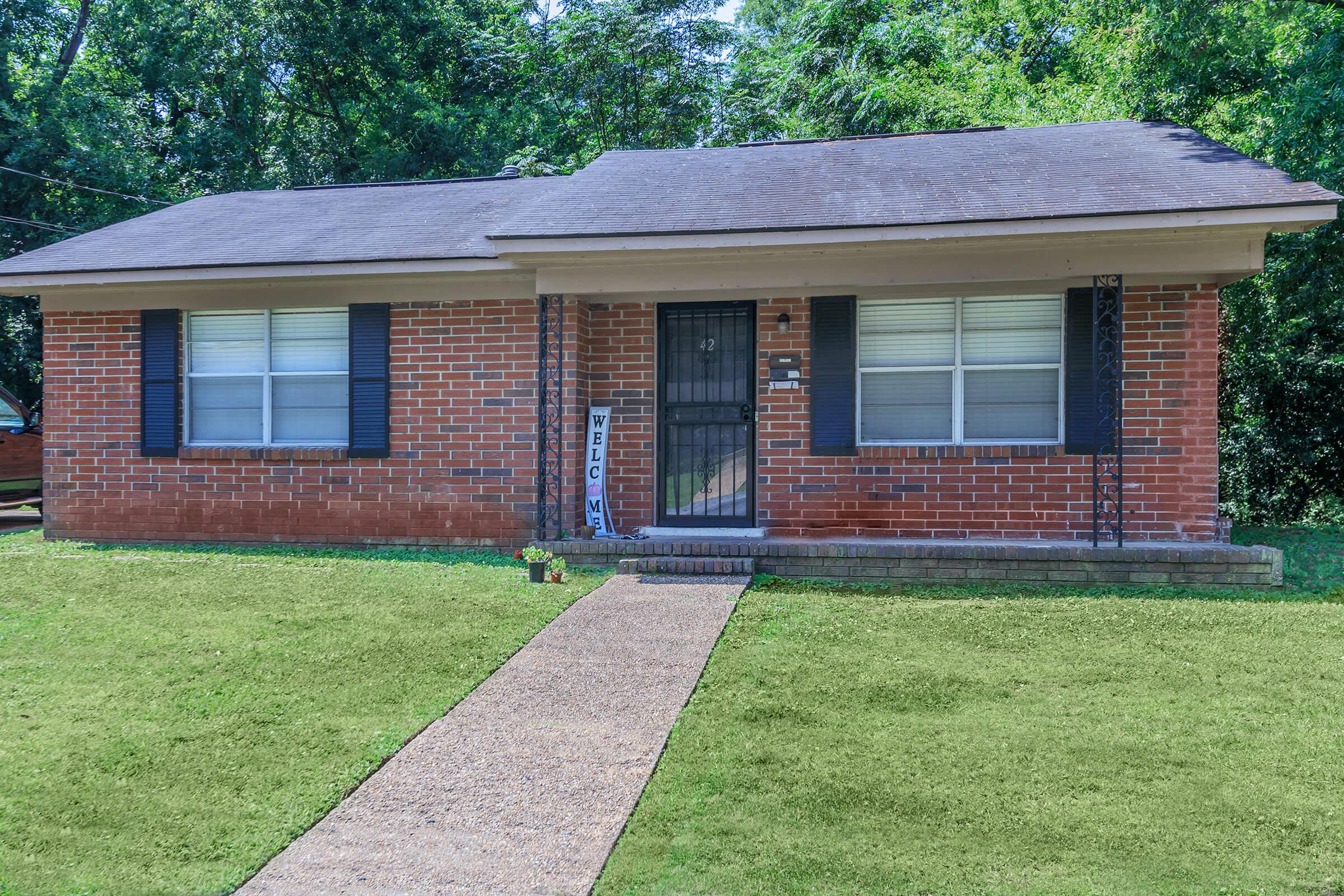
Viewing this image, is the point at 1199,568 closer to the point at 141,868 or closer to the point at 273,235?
the point at 141,868

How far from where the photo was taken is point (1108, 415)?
9.09 meters

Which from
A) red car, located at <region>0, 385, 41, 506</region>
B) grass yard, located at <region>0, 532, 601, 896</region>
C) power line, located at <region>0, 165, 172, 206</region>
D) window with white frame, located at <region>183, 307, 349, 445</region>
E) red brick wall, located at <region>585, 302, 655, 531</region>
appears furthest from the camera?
power line, located at <region>0, 165, 172, 206</region>

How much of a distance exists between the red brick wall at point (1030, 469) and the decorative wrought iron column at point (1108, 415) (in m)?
0.12

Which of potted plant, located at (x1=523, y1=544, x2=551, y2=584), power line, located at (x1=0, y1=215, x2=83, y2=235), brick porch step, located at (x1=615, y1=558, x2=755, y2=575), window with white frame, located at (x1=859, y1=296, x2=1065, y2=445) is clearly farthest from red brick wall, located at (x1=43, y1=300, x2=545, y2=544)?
power line, located at (x1=0, y1=215, x2=83, y2=235)

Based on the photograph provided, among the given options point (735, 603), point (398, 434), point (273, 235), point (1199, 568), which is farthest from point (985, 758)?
point (273, 235)

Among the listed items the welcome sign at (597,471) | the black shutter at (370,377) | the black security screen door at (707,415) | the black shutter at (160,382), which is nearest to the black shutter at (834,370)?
the black security screen door at (707,415)

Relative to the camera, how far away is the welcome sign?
390 inches

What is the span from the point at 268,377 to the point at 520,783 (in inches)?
301

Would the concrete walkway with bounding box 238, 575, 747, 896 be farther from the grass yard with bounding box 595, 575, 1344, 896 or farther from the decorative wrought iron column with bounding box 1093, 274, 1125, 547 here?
the decorative wrought iron column with bounding box 1093, 274, 1125, 547

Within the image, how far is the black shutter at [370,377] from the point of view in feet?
33.5

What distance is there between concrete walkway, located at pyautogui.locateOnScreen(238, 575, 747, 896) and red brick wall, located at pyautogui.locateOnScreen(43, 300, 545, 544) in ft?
12.9

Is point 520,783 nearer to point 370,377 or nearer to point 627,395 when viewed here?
point 627,395

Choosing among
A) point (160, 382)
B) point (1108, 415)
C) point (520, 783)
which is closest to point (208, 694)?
point (520, 783)

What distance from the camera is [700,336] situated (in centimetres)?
1004
